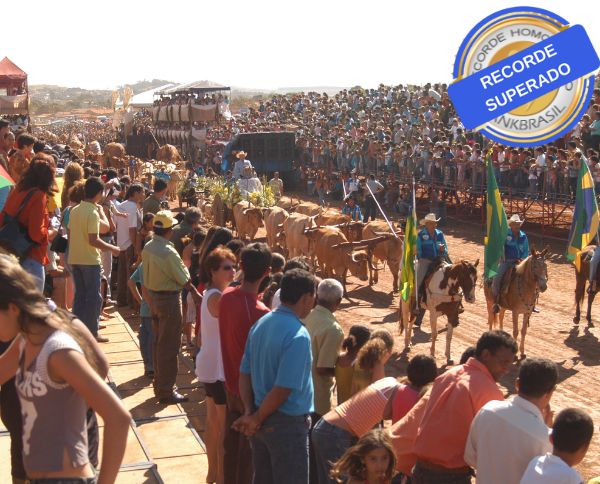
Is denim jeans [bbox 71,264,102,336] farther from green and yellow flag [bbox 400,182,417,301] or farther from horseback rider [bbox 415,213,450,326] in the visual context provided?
horseback rider [bbox 415,213,450,326]

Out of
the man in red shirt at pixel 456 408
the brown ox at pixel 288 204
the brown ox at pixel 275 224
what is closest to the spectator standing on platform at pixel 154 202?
the man in red shirt at pixel 456 408

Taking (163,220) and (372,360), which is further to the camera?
(163,220)

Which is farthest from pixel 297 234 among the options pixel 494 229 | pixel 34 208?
pixel 34 208

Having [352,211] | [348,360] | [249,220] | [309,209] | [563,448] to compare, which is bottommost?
[249,220]

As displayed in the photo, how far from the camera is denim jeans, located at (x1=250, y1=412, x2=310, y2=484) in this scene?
17.1 feet

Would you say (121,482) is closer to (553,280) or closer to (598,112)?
(553,280)

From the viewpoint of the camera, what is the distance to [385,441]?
16.8 ft

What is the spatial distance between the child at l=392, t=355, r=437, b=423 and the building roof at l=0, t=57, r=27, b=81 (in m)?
34.2

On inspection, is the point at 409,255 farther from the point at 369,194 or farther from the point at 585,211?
the point at 369,194

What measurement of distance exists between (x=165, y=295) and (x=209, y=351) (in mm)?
1618

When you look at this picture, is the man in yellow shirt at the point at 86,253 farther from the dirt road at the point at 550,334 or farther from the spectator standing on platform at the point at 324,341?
the dirt road at the point at 550,334

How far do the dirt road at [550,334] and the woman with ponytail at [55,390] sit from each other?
6.52 m

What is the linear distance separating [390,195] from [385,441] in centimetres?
2579

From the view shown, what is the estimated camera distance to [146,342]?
9492 mm
